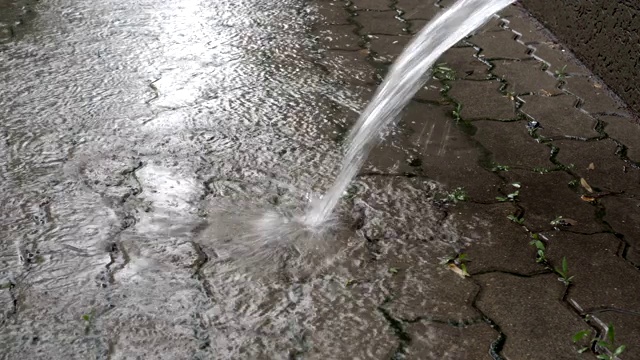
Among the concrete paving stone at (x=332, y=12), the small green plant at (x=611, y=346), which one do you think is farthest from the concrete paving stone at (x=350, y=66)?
the small green plant at (x=611, y=346)

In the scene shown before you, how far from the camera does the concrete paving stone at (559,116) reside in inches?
149

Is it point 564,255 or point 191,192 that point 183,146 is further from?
point 564,255

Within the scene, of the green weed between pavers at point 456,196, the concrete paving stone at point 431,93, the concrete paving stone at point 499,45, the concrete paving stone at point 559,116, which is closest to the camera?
the green weed between pavers at point 456,196

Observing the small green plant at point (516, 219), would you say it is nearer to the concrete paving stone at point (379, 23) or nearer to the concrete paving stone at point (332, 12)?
the concrete paving stone at point (379, 23)

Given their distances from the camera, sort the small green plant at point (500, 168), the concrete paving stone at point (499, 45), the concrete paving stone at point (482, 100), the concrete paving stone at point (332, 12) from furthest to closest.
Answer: the concrete paving stone at point (332, 12)
the concrete paving stone at point (499, 45)
the concrete paving stone at point (482, 100)
the small green plant at point (500, 168)

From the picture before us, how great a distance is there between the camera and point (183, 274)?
8.87ft

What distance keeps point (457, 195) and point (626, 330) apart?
0.86 meters

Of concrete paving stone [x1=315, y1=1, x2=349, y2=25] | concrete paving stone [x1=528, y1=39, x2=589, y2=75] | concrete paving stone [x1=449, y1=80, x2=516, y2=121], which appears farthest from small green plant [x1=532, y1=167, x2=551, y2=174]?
concrete paving stone [x1=315, y1=1, x2=349, y2=25]

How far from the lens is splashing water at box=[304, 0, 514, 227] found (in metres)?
3.23

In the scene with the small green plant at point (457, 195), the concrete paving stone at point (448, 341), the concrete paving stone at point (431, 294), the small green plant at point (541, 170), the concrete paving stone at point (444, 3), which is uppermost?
the concrete paving stone at point (448, 341)

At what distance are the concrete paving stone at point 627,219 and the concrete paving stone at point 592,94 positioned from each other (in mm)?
878

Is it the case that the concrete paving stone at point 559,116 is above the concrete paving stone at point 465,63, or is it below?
above

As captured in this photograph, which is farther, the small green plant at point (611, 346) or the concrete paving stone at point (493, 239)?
the concrete paving stone at point (493, 239)

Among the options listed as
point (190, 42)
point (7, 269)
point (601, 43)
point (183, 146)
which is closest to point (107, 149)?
point (183, 146)
